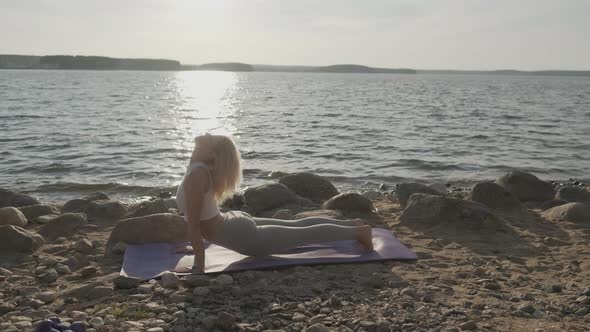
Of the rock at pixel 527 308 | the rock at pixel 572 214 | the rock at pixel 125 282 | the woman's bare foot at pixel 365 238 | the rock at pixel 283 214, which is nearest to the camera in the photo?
the rock at pixel 527 308

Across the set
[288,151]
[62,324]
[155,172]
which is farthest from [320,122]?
[62,324]

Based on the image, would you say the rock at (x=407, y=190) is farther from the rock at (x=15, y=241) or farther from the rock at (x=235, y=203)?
the rock at (x=15, y=241)

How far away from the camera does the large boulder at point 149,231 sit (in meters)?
6.75

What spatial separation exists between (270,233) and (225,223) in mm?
480

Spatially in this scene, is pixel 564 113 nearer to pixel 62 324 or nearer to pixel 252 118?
pixel 252 118

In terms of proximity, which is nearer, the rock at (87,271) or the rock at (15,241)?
the rock at (87,271)

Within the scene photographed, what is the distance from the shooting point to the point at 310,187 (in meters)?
10.1

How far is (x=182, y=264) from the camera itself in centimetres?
591

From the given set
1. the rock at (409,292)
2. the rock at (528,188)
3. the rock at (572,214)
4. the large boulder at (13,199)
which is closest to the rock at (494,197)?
the rock at (572,214)

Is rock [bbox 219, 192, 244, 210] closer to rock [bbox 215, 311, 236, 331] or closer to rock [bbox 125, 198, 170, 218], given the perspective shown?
rock [bbox 125, 198, 170, 218]

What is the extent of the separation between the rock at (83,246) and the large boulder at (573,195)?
766 centimetres

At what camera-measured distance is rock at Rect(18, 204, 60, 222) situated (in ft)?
27.2

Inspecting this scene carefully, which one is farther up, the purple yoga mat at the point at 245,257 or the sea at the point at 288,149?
the purple yoga mat at the point at 245,257

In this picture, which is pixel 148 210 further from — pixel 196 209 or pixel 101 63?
pixel 101 63
